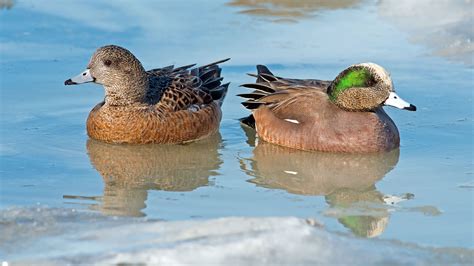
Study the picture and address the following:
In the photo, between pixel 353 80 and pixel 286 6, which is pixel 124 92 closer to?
pixel 353 80

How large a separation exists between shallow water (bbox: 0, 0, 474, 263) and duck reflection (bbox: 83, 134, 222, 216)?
0.01m

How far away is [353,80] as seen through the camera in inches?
324

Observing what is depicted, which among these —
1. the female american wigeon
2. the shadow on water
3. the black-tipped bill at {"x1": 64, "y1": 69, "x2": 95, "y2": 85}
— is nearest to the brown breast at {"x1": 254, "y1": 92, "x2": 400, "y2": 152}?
the female american wigeon

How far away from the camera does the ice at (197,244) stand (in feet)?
17.3

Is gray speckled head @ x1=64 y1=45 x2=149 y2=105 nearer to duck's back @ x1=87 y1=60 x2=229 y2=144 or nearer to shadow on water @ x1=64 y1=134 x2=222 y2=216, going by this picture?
duck's back @ x1=87 y1=60 x2=229 y2=144

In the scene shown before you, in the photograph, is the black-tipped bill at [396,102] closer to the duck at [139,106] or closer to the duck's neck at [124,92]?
the duck at [139,106]

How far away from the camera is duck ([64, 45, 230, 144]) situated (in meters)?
8.27

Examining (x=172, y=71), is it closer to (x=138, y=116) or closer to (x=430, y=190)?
(x=138, y=116)

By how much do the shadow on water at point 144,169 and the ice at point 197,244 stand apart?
22.9 inches

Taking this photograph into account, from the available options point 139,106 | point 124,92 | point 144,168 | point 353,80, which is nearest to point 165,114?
point 139,106

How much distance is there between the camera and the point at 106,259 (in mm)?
5324

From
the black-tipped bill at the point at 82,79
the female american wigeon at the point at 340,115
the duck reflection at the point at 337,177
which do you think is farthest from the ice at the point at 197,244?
the female american wigeon at the point at 340,115

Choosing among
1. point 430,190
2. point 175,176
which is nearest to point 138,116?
point 175,176

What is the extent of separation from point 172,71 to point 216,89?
41 centimetres
